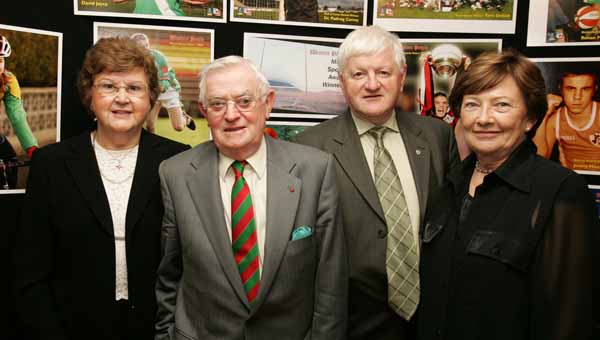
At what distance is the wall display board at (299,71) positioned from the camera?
2.57 m

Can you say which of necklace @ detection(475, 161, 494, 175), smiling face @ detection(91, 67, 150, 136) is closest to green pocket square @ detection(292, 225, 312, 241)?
necklace @ detection(475, 161, 494, 175)

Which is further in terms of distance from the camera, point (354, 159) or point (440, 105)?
point (440, 105)

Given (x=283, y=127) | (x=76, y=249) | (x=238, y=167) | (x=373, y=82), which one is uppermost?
(x=373, y=82)

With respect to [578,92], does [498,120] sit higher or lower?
lower

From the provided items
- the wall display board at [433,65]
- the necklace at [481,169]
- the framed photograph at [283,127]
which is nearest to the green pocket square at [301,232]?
the necklace at [481,169]

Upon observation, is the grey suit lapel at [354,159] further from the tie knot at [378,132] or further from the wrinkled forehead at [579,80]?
the wrinkled forehead at [579,80]

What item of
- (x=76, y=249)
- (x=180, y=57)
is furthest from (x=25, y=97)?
(x=76, y=249)

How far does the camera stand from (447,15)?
264 centimetres

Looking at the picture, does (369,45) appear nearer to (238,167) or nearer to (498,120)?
(498,120)

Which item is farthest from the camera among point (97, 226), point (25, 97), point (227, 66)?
point (25, 97)

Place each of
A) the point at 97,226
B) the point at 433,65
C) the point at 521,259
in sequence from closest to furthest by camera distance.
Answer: the point at 521,259
the point at 97,226
the point at 433,65

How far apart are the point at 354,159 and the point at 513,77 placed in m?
0.69

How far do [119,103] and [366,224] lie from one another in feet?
3.72

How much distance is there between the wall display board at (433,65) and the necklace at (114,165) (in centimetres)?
154
